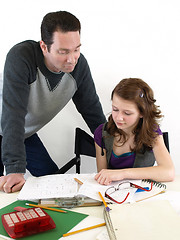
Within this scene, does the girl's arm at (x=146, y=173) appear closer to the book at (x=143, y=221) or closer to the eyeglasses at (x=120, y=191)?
the eyeglasses at (x=120, y=191)

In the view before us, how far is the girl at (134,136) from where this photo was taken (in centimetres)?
140

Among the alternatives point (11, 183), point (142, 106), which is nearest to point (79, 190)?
point (11, 183)

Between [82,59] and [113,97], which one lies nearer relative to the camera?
[113,97]

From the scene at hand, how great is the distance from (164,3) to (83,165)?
4.15ft

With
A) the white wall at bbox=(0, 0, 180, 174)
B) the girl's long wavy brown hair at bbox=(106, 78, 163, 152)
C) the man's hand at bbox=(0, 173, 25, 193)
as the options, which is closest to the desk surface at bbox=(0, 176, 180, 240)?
the man's hand at bbox=(0, 173, 25, 193)

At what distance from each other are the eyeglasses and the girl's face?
332 millimetres

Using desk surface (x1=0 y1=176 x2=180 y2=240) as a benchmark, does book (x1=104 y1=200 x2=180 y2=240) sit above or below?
above

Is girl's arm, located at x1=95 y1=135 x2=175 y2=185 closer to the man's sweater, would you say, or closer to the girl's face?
the girl's face

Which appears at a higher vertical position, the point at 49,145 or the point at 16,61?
the point at 16,61

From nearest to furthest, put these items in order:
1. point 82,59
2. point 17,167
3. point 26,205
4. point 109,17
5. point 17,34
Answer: point 26,205 < point 17,167 < point 82,59 < point 109,17 < point 17,34

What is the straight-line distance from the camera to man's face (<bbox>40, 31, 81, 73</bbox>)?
1.38m

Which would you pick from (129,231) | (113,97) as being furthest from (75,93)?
(129,231)

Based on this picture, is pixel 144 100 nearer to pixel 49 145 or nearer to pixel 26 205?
pixel 26 205

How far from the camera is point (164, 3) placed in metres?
1.91
